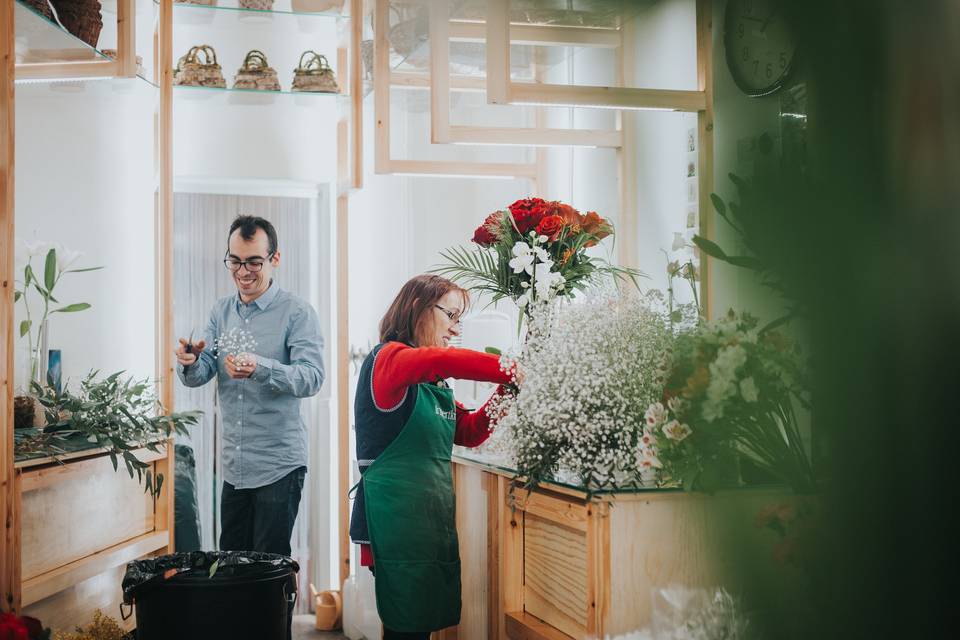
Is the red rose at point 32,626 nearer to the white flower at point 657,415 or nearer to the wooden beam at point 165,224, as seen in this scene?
the wooden beam at point 165,224

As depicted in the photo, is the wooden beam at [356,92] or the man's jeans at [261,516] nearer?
the man's jeans at [261,516]

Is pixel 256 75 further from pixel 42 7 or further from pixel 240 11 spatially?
pixel 42 7

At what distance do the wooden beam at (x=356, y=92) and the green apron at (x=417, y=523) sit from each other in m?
1.24

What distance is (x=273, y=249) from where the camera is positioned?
329cm

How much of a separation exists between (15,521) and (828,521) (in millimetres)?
2064

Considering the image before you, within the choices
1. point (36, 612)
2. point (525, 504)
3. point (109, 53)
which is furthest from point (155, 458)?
point (525, 504)

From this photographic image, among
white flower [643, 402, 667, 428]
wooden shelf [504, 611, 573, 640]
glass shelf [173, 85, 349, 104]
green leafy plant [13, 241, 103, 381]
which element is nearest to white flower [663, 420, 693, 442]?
white flower [643, 402, 667, 428]

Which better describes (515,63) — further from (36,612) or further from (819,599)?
(36,612)

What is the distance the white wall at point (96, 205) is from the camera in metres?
2.29

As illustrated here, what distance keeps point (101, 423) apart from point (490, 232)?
1.15 meters

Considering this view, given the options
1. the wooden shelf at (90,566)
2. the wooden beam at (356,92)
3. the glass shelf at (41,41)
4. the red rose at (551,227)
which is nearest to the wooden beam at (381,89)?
the wooden beam at (356,92)

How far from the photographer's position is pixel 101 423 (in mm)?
2324

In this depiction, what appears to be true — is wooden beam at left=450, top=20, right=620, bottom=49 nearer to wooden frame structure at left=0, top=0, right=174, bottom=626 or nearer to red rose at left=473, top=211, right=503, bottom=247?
red rose at left=473, top=211, right=503, bottom=247

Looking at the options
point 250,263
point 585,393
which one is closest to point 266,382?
point 250,263
